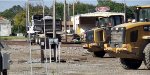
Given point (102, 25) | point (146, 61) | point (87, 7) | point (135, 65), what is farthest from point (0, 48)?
point (87, 7)

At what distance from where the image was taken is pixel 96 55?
1356 inches

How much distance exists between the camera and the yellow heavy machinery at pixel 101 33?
32.2 meters

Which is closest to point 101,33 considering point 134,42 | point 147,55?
point 134,42

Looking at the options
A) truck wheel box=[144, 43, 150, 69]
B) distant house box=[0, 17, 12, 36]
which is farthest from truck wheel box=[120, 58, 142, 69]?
distant house box=[0, 17, 12, 36]

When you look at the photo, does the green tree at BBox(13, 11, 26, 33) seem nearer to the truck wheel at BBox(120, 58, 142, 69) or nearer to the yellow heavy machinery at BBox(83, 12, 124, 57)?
the yellow heavy machinery at BBox(83, 12, 124, 57)

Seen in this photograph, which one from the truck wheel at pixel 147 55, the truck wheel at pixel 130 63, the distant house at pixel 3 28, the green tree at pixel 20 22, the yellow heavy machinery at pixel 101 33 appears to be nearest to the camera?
the distant house at pixel 3 28

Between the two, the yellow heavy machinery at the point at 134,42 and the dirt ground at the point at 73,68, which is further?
the yellow heavy machinery at the point at 134,42

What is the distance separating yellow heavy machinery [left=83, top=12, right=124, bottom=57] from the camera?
32250 millimetres

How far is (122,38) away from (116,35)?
0.79 metres

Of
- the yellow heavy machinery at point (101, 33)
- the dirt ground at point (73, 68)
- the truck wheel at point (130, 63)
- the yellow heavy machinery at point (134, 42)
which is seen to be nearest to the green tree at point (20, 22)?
the dirt ground at point (73, 68)

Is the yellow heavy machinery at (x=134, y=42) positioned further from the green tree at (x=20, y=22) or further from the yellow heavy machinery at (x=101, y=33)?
the green tree at (x=20, y=22)

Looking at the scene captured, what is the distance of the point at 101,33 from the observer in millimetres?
32656

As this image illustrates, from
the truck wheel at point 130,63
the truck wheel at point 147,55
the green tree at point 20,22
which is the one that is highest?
the truck wheel at point 147,55

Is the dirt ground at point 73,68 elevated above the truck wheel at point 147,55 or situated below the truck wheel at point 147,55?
below
